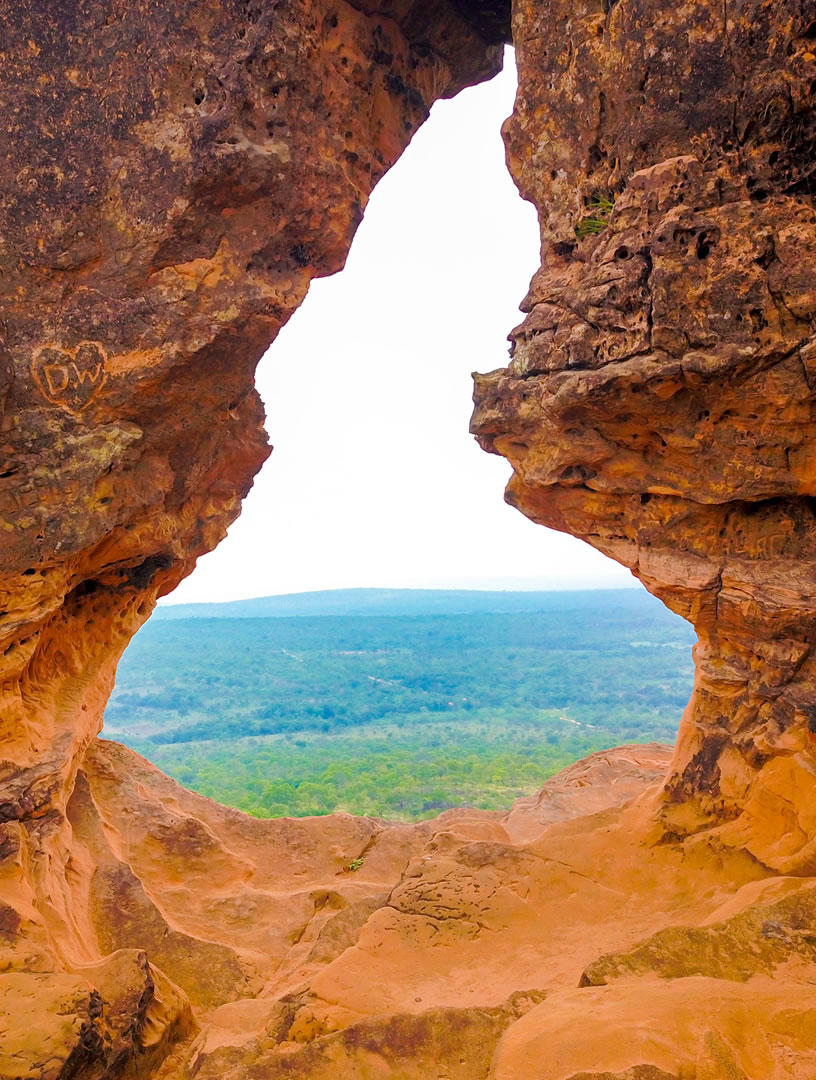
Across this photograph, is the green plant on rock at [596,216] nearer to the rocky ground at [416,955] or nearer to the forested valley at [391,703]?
the rocky ground at [416,955]

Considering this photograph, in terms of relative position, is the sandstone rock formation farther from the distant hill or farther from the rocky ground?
the distant hill

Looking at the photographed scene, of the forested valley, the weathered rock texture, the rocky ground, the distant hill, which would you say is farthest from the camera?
the distant hill

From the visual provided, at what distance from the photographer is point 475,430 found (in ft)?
27.1

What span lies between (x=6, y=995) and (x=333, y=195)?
887 centimetres

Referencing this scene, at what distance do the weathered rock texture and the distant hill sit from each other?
50.5 metres

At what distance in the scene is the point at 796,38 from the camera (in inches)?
228

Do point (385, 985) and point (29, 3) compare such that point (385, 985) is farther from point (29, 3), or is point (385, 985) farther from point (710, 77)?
point (29, 3)

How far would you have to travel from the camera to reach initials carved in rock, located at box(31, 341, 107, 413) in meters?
7.08

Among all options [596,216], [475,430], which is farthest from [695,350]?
[475,430]

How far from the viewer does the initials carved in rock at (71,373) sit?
708 centimetres

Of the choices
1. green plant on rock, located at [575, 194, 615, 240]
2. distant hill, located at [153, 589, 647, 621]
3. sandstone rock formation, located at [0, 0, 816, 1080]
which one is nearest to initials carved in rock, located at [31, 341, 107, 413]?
sandstone rock formation, located at [0, 0, 816, 1080]

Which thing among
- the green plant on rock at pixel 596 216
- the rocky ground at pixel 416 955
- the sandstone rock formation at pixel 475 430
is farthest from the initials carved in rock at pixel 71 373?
the green plant on rock at pixel 596 216

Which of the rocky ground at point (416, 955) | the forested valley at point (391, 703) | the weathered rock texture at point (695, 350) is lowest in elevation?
the forested valley at point (391, 703)

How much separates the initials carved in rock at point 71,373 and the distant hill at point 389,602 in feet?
167
